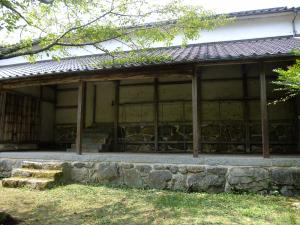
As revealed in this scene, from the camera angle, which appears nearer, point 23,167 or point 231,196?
point 231,196

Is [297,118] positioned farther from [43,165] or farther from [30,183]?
[30,183]

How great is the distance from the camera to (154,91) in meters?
9.69

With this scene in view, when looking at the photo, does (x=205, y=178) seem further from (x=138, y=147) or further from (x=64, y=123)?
(x=64, y=123)

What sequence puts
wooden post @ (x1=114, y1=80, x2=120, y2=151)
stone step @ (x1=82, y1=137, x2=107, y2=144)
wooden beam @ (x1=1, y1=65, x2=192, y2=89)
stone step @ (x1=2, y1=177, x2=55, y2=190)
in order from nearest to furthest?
stone step @ (x1=2, y1=177, x2=55, y2=190), wooden beam @ (x1=1, y1=65, x2=192, y2=89), stone step @ (x1=82, y1=137, x2=107, y2=144), wooden post @ (x1=114, y1=80, x2=120, y2=151)

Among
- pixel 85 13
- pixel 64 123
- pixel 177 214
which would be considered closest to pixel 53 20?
pixel 85 13

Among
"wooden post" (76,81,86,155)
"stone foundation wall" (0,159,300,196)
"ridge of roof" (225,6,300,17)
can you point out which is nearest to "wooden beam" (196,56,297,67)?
"stone foundation wall" (0,159,300,196)

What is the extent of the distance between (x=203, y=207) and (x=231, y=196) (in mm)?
1011

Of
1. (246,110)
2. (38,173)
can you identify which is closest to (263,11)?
(246,110)

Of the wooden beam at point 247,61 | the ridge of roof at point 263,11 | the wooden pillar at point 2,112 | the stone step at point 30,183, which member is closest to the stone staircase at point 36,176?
the stone step at point 30,183

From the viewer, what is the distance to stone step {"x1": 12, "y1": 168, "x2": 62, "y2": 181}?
22.4 feet

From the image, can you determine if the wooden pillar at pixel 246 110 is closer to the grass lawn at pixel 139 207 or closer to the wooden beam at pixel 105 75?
the wooden beam at pixel 105 75

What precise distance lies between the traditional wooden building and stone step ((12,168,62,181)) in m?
0.80

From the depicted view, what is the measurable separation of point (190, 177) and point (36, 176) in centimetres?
372

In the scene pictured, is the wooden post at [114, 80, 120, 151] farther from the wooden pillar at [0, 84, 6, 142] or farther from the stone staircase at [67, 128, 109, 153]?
the wooden pillar at [0, 84, 6, 142]
